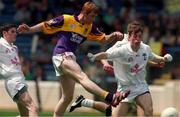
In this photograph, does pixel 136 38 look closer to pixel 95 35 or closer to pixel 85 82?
pixel 85 82

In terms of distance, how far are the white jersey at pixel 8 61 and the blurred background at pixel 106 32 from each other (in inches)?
344

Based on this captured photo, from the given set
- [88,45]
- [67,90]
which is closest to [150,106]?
[67,90]

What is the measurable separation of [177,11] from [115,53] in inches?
660

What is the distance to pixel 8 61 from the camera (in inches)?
712

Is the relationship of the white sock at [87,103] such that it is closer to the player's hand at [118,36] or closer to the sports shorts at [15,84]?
the player's hand at [118,36]

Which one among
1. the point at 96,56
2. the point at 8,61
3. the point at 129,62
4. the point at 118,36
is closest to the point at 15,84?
the point at 8,61

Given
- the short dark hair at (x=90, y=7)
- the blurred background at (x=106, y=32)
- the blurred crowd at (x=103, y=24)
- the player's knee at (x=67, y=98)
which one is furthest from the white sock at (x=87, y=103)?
the blurred crowd at (x=103, y=24)

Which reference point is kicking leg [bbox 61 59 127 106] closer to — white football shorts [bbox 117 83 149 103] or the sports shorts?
white football shorts [bbox 117 83 149 103]

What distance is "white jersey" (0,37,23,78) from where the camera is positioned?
18.1 meters

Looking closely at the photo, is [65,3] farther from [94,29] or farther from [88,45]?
[94,29]

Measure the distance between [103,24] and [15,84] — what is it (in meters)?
13.5

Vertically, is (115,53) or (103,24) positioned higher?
(103,24)

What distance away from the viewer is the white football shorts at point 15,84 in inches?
707

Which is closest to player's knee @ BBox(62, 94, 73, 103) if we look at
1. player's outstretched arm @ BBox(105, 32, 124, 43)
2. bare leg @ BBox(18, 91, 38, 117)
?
bare leg @ BBox(18, 91, 38, 117)
